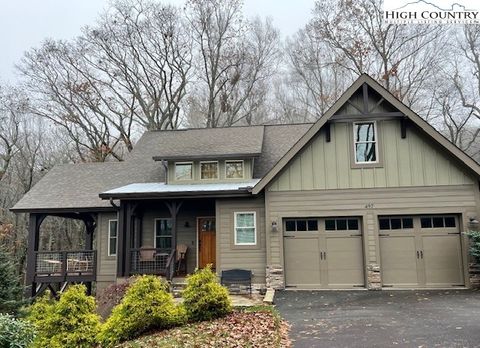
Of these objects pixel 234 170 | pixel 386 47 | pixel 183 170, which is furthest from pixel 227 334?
pixel 386 47

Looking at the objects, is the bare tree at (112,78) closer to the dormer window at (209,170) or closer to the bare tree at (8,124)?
the bare tree at (8,124)

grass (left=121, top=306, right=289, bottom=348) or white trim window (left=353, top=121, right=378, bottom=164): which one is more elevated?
white trim window (left=353, top=121, right=378, bottom=164)

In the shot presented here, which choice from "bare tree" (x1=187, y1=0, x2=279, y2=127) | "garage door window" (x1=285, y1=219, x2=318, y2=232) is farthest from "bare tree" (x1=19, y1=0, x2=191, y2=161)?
"garage door window" (x1=285, y1=219, x2=318, y2=232)

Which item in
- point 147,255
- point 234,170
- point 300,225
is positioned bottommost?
point 147,255

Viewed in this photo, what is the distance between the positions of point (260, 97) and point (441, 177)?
19.2 meters

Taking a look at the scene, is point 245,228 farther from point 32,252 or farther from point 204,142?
point 32,252

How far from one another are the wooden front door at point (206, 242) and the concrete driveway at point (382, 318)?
3.57 m

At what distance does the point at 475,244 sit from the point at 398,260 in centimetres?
204

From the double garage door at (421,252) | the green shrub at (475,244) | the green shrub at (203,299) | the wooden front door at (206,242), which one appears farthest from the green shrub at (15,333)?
the green shrub at (475,244)

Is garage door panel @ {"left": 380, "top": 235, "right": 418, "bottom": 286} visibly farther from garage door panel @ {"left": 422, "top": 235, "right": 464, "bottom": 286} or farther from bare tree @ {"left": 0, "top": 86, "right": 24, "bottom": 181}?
bare tree @ {"left": 0, "top": 86, "right": 24, "bottom": 181}

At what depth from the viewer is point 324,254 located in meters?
12.1

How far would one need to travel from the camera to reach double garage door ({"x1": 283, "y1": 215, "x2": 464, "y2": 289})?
38.2 feet

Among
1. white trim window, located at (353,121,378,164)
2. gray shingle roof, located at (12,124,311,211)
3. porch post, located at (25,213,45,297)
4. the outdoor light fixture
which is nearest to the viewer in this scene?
the outdoor light fixture

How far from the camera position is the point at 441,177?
11.8m
